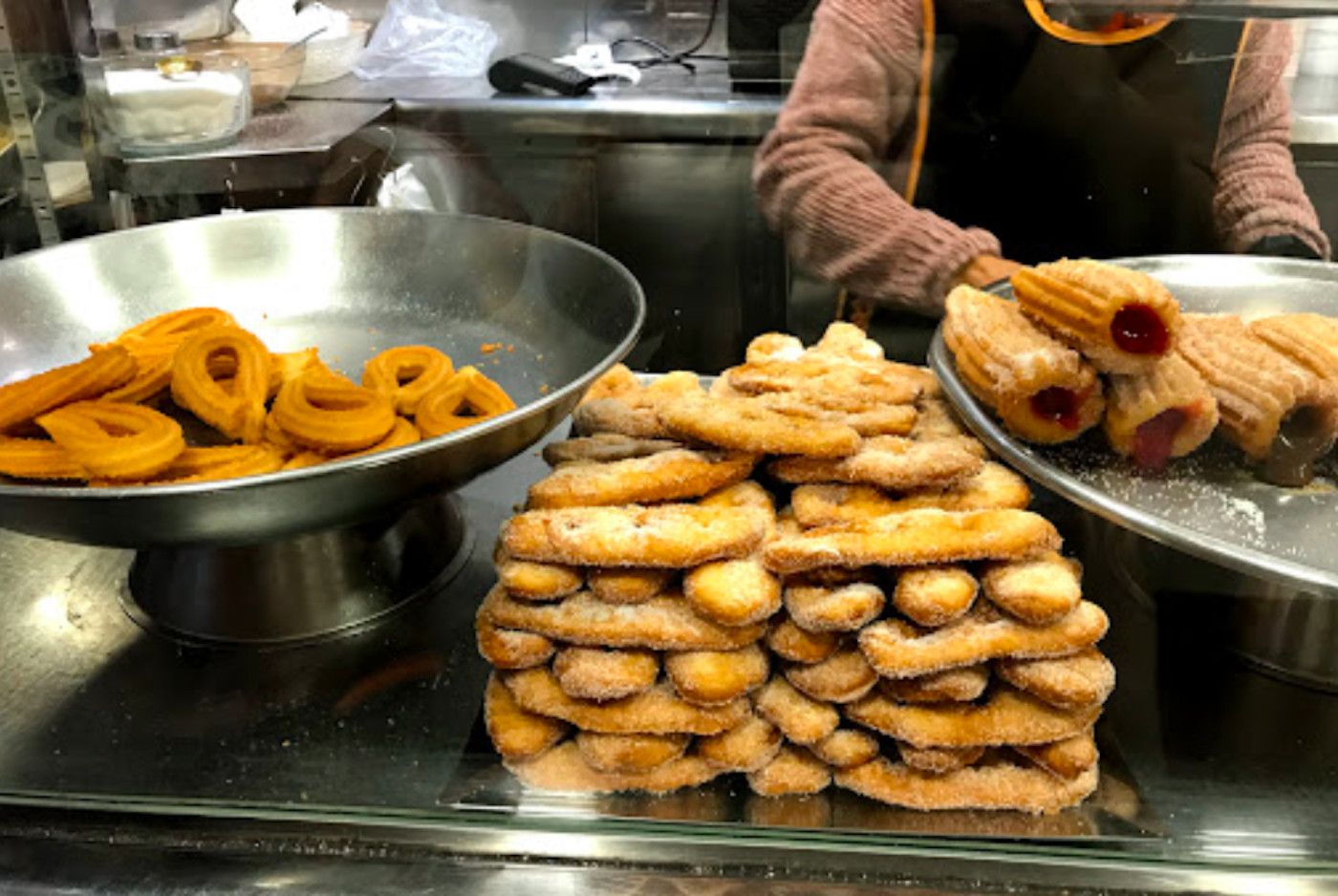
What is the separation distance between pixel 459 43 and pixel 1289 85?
94 centimetres

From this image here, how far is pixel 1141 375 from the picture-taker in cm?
100

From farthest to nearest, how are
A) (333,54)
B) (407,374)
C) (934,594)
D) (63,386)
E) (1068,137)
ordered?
(333,54), (1068,137), (407,374), (63,386), (934,594)

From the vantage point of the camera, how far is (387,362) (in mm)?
1152

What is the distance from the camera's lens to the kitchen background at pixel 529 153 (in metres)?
1.31

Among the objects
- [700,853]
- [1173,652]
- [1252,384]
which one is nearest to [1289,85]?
[1252,384]

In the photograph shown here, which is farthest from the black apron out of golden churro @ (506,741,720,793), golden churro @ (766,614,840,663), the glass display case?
golden churro @ (506,741,720,793)

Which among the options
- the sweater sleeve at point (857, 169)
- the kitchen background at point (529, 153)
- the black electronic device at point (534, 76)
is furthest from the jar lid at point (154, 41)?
the sweater sleeve at point (857, 169)

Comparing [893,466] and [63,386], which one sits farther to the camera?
[63,386]

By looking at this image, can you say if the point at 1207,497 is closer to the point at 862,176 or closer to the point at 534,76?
the point at 862,176

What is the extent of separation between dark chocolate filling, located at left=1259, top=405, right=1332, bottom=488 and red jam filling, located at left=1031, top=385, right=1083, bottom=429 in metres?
0.20

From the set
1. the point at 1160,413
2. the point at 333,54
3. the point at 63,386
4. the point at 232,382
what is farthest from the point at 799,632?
the point at 333,54

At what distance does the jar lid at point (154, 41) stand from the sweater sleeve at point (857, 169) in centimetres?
81

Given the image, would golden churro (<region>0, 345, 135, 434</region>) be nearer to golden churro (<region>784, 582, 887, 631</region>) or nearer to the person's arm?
golden churro (<region>784, 582, 887, 631</region>)

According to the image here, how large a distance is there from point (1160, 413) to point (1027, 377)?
132 mm
